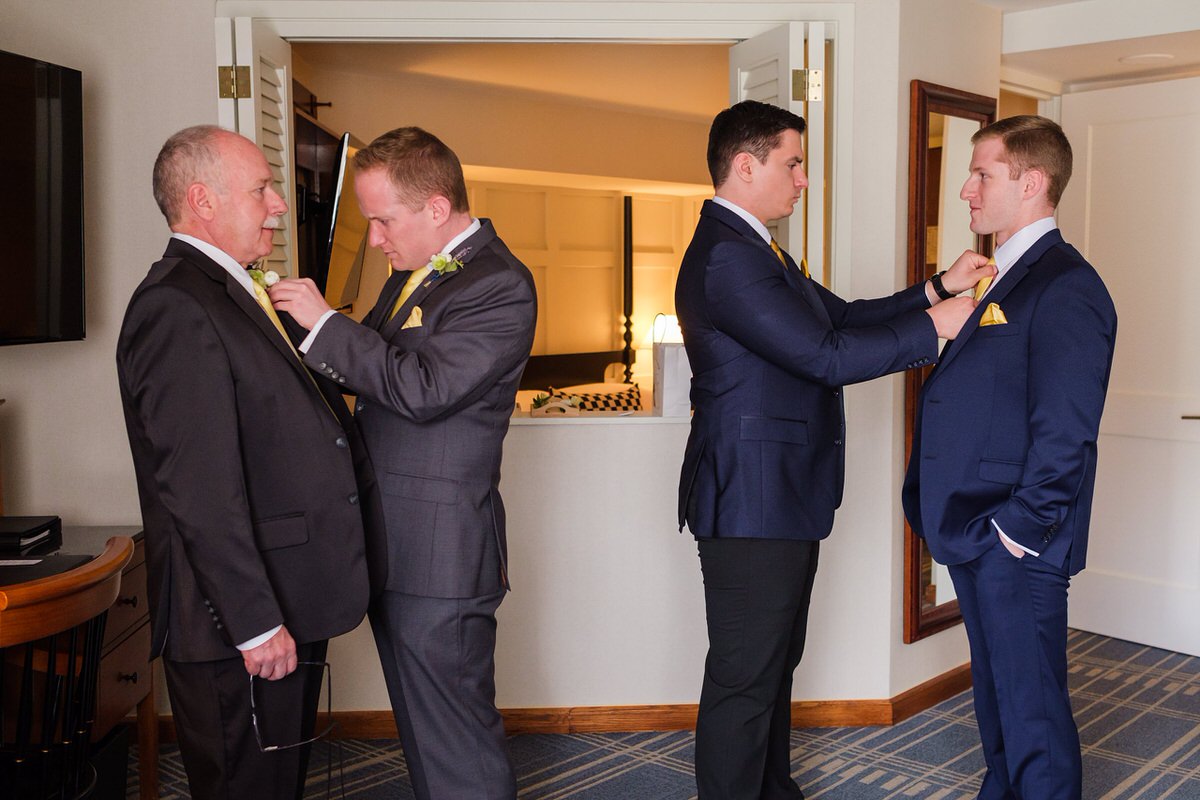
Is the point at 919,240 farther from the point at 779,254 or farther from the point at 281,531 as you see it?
the point at 281,531

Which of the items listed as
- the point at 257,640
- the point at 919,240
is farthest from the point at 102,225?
the point at 919,240

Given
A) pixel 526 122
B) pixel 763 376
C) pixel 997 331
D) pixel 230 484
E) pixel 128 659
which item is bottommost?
pixel 128 659

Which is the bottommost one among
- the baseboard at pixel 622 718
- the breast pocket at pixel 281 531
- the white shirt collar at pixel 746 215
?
the baseboard at pixel 622 718

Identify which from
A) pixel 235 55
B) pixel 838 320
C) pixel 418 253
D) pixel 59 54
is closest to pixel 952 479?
pixel 838 320

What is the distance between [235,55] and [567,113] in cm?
419

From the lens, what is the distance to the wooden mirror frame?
3.58 metres

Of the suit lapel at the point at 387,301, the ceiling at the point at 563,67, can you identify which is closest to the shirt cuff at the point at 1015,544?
the suit lapel at the point at 387,301

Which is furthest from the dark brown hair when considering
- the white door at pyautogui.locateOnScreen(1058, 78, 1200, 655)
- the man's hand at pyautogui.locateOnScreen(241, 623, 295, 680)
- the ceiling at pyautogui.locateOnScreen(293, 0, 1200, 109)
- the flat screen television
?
the white door at pyautogui.locateOnScreen(1058, 78, 1200, 655)

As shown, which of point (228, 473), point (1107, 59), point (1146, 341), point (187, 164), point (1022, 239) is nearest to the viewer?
point (228, 473)

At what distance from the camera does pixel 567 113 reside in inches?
281

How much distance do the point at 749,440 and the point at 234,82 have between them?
179 cm

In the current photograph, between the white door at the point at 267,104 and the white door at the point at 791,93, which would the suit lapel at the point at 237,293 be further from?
the white door at the point at 791,93

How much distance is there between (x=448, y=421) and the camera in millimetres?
2109

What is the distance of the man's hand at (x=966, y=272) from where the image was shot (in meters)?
2.69
